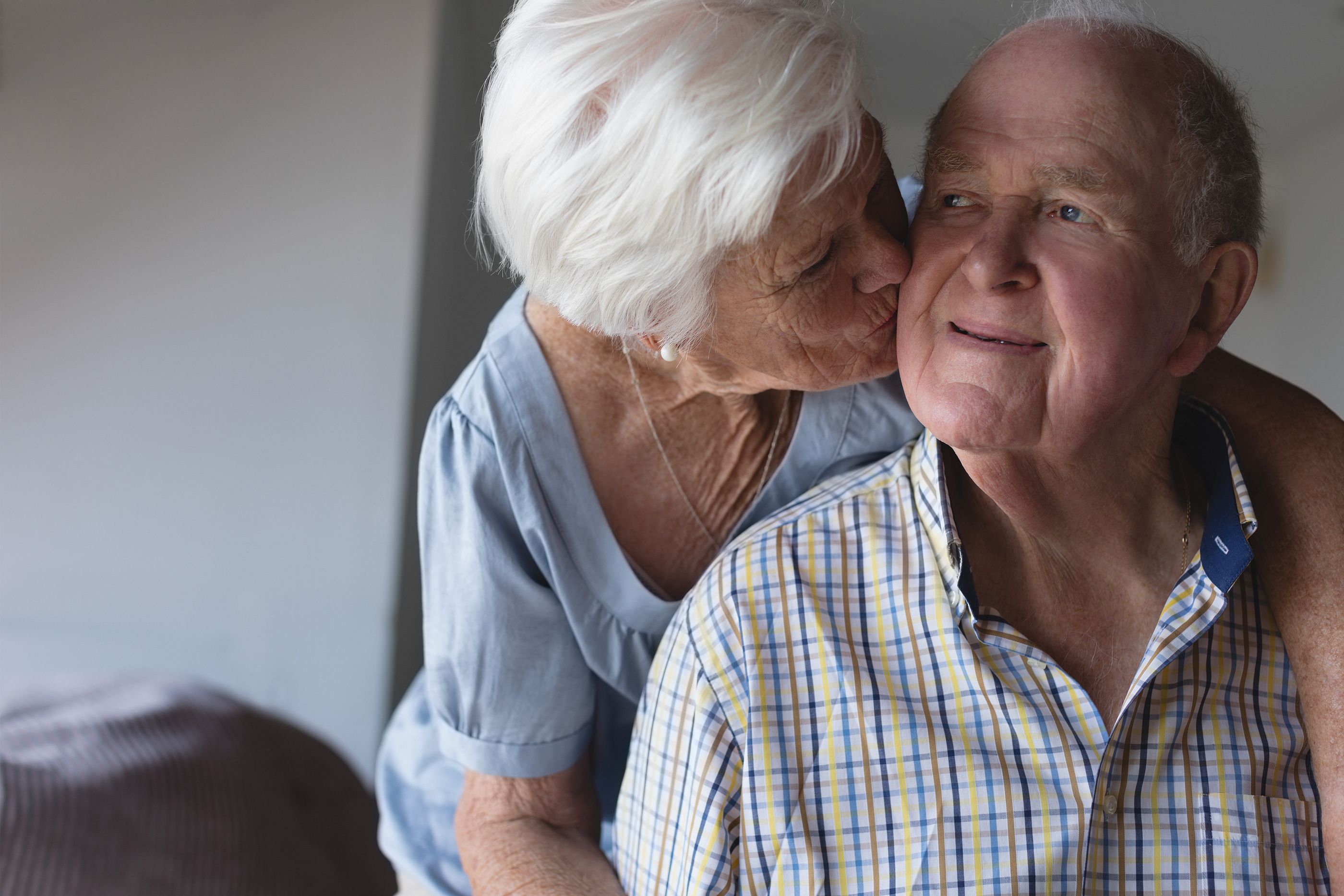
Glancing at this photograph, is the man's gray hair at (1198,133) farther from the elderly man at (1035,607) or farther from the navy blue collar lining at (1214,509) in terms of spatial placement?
the navy blue collar lining at (1214,509)

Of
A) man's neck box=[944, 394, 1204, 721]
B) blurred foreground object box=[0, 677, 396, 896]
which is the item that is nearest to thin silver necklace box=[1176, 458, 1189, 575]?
man's neck box=[944, 394, 1204, 721]

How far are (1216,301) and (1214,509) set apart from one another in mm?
257

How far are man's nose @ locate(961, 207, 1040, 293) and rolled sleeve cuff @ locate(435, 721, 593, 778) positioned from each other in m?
0.92

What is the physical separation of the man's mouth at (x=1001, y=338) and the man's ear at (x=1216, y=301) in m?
0.23

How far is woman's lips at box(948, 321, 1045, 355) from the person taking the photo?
3.54ft

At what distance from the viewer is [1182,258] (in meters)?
1.14

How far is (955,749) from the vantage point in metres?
1.16

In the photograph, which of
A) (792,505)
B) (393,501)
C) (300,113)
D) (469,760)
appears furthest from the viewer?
(393,501)

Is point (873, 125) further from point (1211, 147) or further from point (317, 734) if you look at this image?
point (317, 734)

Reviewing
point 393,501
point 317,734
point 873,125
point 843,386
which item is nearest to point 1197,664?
point 843,386

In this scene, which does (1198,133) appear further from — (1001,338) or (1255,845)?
(1255,845)

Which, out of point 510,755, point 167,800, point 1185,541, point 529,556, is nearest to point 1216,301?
point 1185,541

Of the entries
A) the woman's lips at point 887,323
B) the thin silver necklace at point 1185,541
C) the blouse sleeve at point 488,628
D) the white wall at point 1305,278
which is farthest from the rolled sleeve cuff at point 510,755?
the white wall at point 1305,278

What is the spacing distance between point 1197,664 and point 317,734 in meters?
2.09
